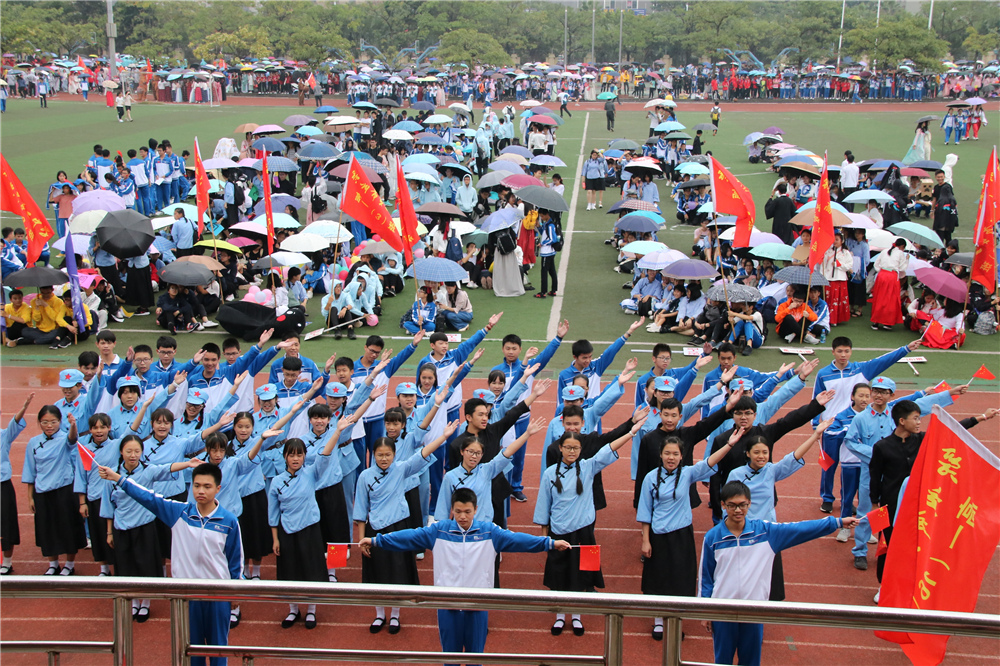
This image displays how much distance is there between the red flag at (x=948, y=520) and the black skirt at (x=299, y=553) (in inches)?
152

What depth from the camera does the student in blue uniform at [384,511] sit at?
20.8 ft

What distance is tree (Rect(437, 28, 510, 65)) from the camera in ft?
193

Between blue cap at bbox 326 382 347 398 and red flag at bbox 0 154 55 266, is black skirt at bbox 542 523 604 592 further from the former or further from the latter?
red flag at bbox 0 154 55 266

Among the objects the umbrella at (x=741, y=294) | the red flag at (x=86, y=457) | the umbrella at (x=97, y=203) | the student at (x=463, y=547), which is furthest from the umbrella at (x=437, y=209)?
the student at (x=463, y=547)

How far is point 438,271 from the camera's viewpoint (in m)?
13.3

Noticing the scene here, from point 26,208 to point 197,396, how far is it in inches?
223

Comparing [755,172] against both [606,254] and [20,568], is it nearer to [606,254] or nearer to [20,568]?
[606,254]

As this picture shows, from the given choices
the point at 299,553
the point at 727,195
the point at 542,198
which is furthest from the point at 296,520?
the point at 542,198

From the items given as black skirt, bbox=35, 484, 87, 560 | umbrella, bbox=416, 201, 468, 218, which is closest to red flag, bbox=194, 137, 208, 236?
umbrella, bbox=416, 201, 468, 218

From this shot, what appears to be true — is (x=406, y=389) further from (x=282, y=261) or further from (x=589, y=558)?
(x=282, y=261)

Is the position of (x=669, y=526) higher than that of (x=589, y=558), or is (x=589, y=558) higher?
(x=589, y=558)

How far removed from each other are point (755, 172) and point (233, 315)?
1848 centimetres

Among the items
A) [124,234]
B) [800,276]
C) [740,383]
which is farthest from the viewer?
[124,234]

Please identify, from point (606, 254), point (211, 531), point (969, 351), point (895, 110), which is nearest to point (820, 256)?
point (969, 351)
